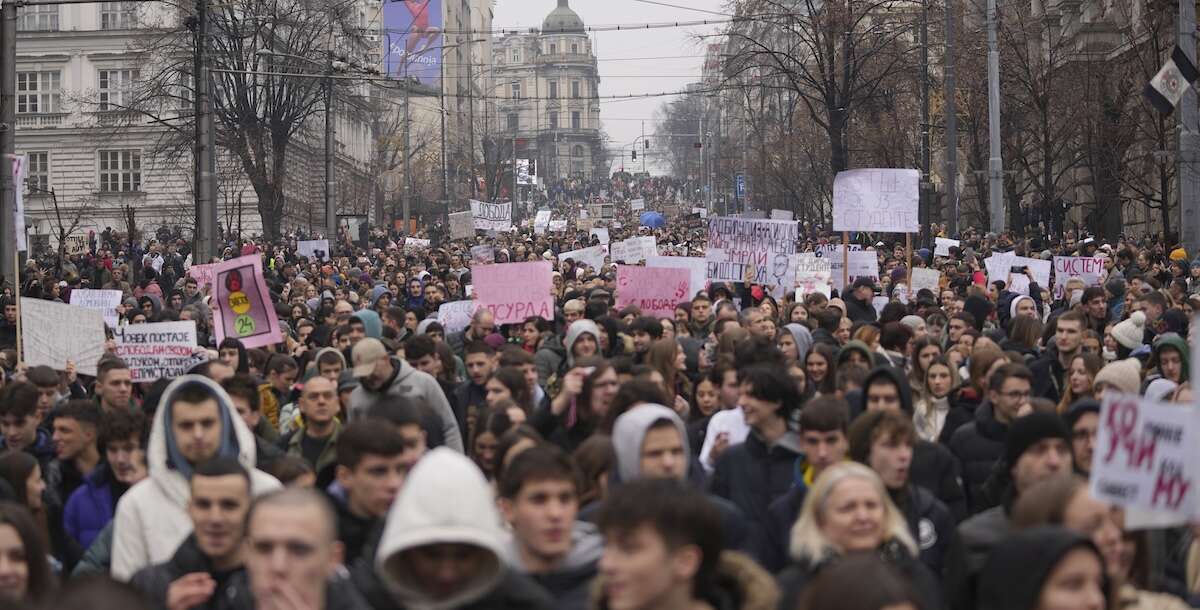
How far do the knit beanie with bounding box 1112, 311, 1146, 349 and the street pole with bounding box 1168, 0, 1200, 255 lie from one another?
11.2 metres

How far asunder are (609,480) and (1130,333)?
7.74 metres

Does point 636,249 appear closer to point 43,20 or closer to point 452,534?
point 452,534

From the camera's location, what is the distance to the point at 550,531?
537 centimetres

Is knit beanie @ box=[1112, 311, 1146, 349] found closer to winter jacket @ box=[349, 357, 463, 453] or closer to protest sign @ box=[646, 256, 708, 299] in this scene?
protest sign @ box=[646, 256, 708, 299]

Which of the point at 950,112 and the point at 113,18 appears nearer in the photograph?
the point at 950,112

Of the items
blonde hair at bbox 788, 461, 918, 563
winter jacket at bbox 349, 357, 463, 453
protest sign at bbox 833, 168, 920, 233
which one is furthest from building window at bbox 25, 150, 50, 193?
blonde hair at bbox 788, 461, 918, 563

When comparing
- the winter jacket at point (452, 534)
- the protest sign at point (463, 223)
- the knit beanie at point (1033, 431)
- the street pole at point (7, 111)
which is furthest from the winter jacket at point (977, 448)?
the protest sign at point (463, 223)

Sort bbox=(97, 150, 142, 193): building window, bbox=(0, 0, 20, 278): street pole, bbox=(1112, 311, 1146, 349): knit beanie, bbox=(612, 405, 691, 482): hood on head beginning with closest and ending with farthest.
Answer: bbox=(612, 405, 691, 482): hood on head < bbox=(1112, 311, 1146, 349): knit beanie < bbox=(0, 0, 20, 278): street pole < bbox=(97, 150, 142, 193): building window

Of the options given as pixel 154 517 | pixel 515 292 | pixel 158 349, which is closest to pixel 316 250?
pixel 515 292

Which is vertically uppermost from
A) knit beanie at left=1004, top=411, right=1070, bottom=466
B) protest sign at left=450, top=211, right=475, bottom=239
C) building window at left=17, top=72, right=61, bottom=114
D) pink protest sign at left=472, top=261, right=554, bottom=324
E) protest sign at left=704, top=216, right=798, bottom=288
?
building window at left=17, top=72, right=61, bottom=114

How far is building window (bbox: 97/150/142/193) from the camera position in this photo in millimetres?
70812

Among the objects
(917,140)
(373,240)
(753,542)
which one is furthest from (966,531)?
(373,240)

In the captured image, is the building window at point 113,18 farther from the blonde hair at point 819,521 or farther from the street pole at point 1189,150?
the blonde hair at point 819,521

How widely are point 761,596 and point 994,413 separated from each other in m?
4.21
